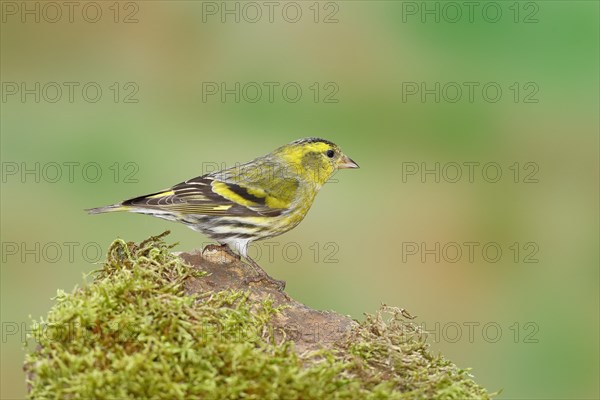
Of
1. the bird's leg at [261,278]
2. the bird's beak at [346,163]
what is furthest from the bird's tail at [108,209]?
the bird's beak at [346,163]

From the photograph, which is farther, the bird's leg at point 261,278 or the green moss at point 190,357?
the bird's leg at point 261,278

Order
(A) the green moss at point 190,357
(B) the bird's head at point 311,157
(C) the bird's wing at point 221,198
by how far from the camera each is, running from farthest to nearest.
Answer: (B) the bird's head at point 311,157
(C) the bird's wing at point 221,198
(A) the green moss at point 190,357

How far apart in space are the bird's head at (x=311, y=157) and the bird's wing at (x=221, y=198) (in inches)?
13.2

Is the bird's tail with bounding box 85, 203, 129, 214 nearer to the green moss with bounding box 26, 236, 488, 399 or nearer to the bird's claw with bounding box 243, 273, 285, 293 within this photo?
the bird's claw with bounding box 243, 273, 285, 293

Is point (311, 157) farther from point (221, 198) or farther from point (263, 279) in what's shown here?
point (263, 279)

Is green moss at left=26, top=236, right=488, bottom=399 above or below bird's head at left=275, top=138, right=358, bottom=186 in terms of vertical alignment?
below

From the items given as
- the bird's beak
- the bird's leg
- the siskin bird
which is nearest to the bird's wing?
the siskin bird

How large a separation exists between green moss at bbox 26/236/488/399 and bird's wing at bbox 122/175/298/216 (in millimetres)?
2293

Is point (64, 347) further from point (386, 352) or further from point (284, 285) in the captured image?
point (284, 285)

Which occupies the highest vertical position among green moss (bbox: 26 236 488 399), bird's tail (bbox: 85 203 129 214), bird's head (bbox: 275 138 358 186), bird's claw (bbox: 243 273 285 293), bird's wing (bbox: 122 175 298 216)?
bird's head (bbox: 275 138 358 186)

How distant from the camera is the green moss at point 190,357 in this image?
4230mm

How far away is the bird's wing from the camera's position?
746 centimetres

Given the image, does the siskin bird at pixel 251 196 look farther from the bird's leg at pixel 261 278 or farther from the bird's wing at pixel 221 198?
the bird's leg at pixel 261 278

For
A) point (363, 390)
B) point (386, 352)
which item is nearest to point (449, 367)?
point (386, 352)
